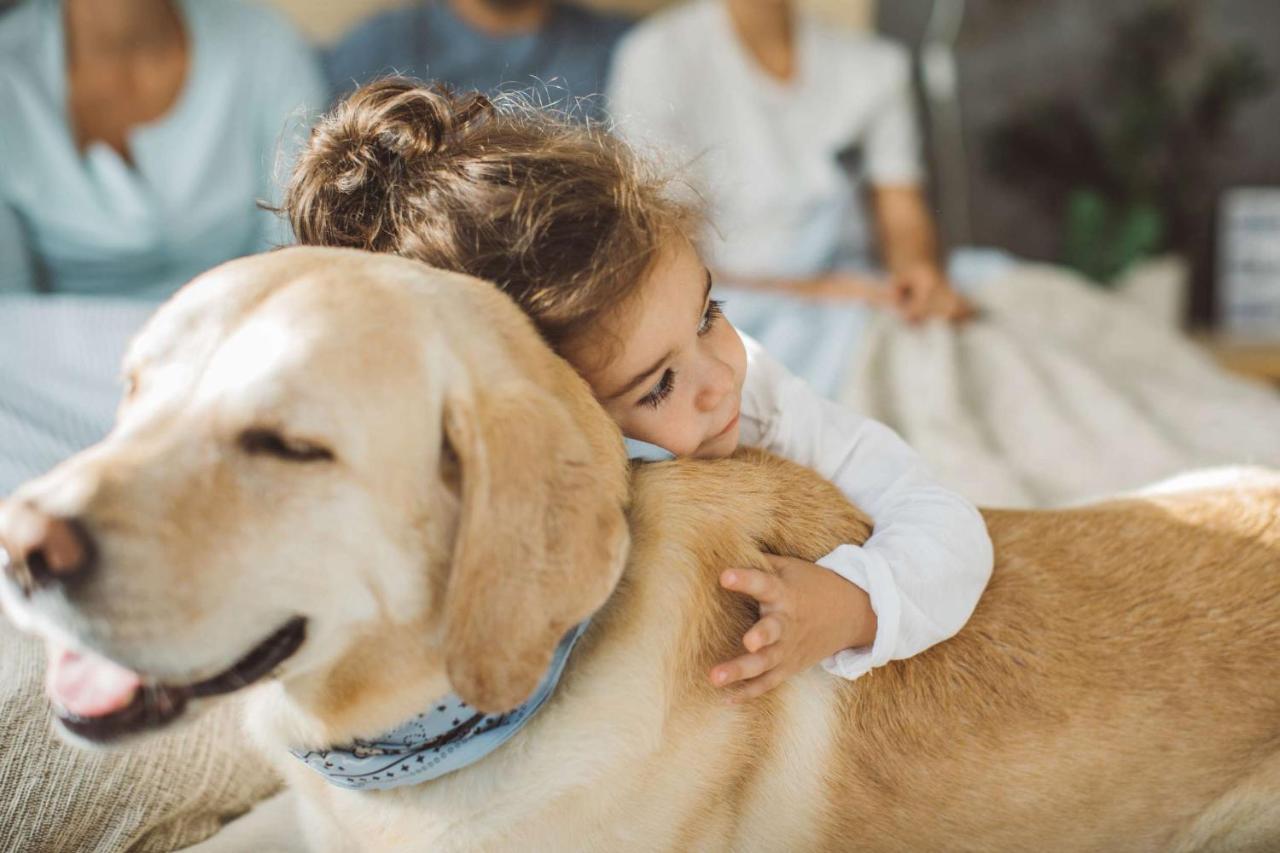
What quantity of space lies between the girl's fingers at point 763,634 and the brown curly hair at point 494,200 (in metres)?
0.36

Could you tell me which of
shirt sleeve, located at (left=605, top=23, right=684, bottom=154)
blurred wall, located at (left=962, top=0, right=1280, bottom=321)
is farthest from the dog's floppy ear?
blurred wall, located at (left=962, top=0, right=1280, bottom=321)

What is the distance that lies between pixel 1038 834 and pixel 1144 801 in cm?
12

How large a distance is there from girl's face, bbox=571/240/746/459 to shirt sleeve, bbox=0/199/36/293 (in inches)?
89.8

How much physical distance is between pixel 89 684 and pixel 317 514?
26 cm

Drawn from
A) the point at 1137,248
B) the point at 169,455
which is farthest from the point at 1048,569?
the point at 1137,248

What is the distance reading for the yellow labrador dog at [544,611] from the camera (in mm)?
849

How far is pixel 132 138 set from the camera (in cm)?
288

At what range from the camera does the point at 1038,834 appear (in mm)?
1169

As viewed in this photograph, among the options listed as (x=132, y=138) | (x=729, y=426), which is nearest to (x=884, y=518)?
(x=729, y=426)

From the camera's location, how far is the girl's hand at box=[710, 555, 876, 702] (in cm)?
101

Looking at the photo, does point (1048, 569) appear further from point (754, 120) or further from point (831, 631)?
point (754, 120)

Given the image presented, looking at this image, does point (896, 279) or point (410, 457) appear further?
point (896, 279)

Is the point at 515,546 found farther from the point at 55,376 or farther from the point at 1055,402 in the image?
the point at 1055,402

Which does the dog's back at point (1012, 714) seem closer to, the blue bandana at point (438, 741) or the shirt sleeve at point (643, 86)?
the blue bandana at point (438, 741)
